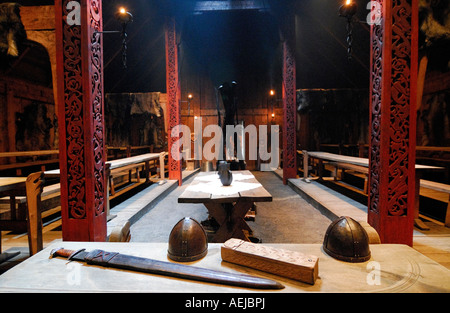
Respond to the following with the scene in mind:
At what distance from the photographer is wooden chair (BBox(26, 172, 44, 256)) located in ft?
7.85

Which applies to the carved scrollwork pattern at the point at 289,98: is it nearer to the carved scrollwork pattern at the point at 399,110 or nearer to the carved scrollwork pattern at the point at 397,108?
the carved scrollwork pattern at the point at 397,108

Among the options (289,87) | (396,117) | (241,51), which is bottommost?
(396,117)

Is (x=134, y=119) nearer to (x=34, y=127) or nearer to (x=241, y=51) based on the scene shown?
(x=34, y=127)

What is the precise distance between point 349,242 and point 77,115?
2.60 metres

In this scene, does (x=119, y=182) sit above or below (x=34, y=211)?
below

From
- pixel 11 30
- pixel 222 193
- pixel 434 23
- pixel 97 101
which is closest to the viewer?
pixel 97 101

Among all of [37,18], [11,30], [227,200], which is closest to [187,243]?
[227,200]

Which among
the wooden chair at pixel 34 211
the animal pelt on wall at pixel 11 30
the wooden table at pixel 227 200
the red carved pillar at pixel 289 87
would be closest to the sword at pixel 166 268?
the wooden table at pixel 227 200

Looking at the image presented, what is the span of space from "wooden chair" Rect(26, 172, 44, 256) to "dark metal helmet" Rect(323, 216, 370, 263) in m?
2.82

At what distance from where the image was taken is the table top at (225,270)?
3.72ft

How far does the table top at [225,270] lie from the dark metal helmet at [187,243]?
5 centimetres

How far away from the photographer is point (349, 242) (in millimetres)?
1391
